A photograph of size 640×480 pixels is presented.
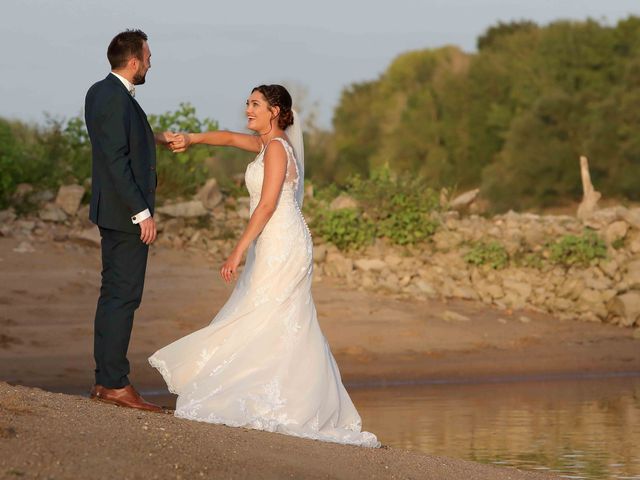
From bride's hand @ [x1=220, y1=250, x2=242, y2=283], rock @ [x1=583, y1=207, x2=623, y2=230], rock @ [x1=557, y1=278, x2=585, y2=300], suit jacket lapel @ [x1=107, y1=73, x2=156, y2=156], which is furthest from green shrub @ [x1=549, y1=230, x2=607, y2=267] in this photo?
suit jacket lapel @ [x1=107, y1=73, x2=156, y2=156]

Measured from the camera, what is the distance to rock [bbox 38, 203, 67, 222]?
17.2 metres

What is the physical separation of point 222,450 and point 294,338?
4.29ft

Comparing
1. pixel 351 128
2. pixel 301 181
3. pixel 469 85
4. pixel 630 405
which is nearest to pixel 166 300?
pixel 630 405

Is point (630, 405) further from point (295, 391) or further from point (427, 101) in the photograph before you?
point (427, 101)

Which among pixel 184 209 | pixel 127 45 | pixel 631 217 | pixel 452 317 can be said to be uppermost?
pixel 127 45

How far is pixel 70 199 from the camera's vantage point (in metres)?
17.4

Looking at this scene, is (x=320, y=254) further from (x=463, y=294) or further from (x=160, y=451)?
(x=160, y=451)

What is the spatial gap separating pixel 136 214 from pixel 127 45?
3.01 feet

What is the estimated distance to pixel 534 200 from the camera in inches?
1569

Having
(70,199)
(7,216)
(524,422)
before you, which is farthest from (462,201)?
(524,422)

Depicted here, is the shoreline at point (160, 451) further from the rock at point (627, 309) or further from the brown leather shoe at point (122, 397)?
the rock at point (627, 309)

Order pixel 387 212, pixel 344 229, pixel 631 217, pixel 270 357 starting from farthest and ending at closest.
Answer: pixel 631 217 → pixel 387 212 → pixel 344 229 → pixel 270 357

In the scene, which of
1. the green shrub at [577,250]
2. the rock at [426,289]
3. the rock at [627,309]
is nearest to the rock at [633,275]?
the green shrub at [577,250]

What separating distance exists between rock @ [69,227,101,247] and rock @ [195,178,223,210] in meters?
2.19
